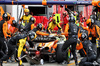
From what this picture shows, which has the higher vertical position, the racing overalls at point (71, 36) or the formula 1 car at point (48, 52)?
the racing overalls at point (71, 36)

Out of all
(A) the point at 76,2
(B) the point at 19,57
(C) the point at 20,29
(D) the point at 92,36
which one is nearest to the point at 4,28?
(C) the point at 20,29

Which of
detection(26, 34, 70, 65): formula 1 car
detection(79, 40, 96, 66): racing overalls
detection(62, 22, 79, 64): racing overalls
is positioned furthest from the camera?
detection(26, 34, 70, 65): formula 1 car

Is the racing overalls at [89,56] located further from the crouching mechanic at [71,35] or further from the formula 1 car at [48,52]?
the formula 1 car at [48,52]

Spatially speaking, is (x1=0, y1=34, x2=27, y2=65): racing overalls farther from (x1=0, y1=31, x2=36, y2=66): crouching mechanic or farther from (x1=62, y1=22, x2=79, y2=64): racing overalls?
(x1=62, y1=22, x2=79, y2=64): racing overalls

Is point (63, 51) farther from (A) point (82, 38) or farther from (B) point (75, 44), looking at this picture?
(A) point (82, 38)

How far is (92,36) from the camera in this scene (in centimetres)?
773

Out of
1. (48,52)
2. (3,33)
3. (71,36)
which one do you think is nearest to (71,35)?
(71,36)

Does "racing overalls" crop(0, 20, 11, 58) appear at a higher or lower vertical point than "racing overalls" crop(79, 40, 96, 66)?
higher

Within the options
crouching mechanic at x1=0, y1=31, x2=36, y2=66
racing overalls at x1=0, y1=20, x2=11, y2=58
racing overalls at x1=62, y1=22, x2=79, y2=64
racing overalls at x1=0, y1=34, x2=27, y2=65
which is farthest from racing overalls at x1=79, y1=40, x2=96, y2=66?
racing overalls at x1=0, y1=20, x2=11, y2=58

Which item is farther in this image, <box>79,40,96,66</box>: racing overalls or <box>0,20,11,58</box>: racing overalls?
<box>0,20,11,58</box>: racing overalls

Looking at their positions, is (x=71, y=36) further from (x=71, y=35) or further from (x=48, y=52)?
(x=48, y=52)

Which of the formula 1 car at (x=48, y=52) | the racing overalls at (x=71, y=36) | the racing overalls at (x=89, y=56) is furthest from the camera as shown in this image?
the formula 1 car at (x=48, y=52)

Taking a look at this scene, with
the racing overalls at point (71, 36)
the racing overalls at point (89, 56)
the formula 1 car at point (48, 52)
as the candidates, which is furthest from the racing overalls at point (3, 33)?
the racing overalls at point (89, 56)

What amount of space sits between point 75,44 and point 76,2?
1.46 m
